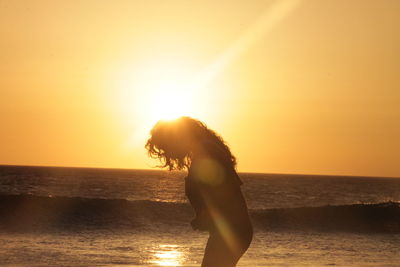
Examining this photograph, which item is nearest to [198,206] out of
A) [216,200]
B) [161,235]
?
[216,200]

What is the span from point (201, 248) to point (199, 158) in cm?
1047

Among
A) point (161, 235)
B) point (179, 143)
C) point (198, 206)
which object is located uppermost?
point (179, 143)

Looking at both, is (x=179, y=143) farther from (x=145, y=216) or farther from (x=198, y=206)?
(x=145, y=216)

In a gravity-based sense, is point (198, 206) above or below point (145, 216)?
above

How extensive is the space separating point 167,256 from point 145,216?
41.7 feet

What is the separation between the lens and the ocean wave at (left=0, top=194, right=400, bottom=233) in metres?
23.7

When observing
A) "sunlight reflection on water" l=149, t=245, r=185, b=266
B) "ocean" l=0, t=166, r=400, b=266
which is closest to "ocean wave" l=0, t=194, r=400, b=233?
"ocean" l=0, t=166, r=400, b=266

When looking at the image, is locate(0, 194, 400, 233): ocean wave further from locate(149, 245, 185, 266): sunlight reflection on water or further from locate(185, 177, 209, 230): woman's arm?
locate(185, 177, 209, 230): woman's arm

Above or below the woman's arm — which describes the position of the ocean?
below

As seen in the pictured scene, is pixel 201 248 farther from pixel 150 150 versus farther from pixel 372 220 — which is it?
pixel 372 220

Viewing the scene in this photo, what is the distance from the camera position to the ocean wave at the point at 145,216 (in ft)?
77.7

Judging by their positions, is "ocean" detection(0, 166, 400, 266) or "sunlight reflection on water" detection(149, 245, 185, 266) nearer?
"sunlight reflection on water" detection(149, 245, 185, 266)

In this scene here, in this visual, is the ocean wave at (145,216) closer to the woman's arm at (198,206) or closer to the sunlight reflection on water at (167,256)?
the sunlight reflection on water at (167,256)

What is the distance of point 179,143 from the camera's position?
16.9 feet
